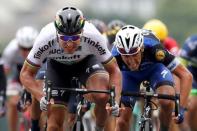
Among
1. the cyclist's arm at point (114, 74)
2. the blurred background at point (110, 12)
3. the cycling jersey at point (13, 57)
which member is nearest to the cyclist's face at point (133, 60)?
the cyclist's arm at point (114, 74)

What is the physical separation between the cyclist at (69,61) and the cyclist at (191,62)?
364cm

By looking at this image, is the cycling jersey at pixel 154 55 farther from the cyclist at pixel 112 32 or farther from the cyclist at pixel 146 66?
the cyclist at pixel 112 32

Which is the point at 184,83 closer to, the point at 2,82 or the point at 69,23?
the point at 69,23

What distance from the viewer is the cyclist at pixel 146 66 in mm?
13586

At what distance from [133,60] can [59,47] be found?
100cm

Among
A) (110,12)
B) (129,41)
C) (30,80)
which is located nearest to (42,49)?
(30,80)

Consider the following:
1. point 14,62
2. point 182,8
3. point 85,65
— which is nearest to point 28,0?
point 182,8

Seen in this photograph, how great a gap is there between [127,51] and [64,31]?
3.08 feet

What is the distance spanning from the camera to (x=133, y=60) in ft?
44.6

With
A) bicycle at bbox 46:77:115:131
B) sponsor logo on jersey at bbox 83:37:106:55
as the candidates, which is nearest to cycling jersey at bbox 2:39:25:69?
sponsor logo on jersey at bbox 83:37:106:55

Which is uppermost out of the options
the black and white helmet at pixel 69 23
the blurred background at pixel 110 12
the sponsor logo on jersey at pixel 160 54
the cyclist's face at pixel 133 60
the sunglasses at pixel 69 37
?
the blurred background at pixel 110 12

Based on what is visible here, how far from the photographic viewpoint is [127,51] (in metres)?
13.5

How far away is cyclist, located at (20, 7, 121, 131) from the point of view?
1312 centimetres

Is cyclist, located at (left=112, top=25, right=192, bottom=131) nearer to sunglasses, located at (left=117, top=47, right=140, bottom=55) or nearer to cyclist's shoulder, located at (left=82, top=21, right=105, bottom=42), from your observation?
sunglasses, located at (left=117, top=47, right=140, bottom=55)
